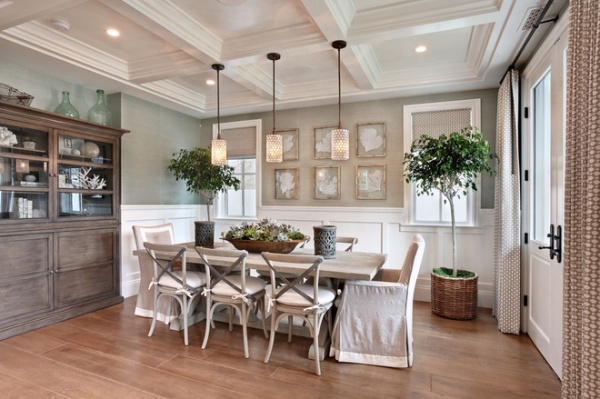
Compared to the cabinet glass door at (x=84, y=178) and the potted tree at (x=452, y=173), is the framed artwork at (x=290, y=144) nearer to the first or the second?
the potted tree at (x=452, y=173)

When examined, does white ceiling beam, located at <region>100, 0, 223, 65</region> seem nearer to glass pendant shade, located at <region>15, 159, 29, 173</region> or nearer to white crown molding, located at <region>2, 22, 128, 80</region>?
white crown molding, located at <region>2, 22, 128, 80</region>

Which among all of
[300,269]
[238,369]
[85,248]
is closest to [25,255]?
[85,248]

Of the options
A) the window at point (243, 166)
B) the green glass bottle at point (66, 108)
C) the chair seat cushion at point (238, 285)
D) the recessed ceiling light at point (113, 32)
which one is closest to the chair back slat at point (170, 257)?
the chair seat cushion at point (238, 285)

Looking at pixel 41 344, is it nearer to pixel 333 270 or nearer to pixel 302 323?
pixel 302 323

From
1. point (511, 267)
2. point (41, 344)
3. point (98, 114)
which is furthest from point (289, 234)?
point (98, 114)

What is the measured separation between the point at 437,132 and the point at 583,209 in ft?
10.3

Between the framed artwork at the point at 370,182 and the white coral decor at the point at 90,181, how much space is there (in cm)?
330

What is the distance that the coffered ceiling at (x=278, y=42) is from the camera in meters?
2.62

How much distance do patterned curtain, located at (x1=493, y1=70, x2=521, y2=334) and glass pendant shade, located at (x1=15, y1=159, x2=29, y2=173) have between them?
4806 millimetres

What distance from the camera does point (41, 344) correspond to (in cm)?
298

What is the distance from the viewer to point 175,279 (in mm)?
3047

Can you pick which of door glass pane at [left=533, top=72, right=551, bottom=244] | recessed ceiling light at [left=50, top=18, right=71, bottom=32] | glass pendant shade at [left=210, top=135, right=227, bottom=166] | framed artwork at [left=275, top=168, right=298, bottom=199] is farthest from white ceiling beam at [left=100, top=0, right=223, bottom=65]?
door glass pane at [left=533, top=72, right=551, bottom=244]

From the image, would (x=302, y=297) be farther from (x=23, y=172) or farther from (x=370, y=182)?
(x=23, y=172)

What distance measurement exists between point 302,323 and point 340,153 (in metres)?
1.73
